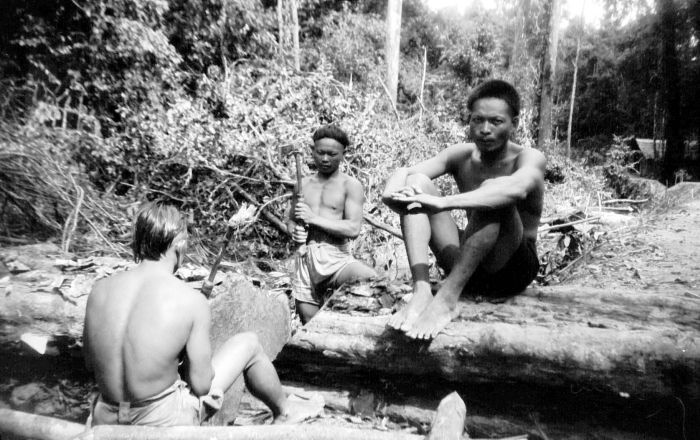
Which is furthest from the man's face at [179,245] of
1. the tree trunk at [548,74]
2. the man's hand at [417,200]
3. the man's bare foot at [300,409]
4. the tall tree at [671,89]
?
the tall tree at [671,89]

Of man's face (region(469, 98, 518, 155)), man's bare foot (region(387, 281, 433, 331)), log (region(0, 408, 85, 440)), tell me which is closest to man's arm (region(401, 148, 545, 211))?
man's face (region(469, 98, 518, 155))

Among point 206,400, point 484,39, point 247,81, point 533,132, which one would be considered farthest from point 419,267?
point 484,39

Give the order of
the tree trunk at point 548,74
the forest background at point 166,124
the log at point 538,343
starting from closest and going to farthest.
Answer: the log at point 538,343
the forest background at point 166,124
the tree trunk at point 548,74

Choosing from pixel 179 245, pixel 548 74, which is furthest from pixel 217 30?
pixel 548 74

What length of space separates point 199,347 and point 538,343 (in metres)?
1.56

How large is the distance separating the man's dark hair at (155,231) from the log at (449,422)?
1275 millimetres

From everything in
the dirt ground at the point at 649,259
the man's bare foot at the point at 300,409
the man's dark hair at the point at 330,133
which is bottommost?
the man's bare foot at the point at 300,409

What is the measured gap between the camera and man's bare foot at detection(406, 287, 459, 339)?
2.42m

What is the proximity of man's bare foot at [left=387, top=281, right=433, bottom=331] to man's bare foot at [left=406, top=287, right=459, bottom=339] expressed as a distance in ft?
0.09

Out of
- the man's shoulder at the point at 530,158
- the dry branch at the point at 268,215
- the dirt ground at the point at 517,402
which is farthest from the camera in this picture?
the dry branch at the point at 268,215

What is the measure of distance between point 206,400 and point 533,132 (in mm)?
13498

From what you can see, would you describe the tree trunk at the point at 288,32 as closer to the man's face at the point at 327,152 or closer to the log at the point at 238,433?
the man's face at the point at 327,152

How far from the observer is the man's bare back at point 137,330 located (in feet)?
6.08

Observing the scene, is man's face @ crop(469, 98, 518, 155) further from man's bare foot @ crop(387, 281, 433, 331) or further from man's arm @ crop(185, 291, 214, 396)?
man's arm @ crop(185, 291, 214, 396)
